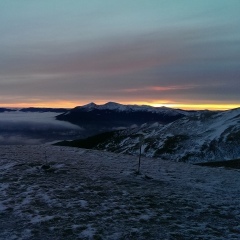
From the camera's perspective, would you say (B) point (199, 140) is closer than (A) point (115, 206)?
No

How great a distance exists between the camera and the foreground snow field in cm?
1043

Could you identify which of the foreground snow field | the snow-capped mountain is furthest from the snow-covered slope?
the foreground snow field

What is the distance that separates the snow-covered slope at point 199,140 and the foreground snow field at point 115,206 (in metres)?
95.8

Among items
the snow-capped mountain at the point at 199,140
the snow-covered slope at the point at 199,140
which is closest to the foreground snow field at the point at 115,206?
the snow-capped mountain at the point at 199,140

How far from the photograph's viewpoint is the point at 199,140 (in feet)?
434

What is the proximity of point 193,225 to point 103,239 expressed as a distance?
3962 millimetres

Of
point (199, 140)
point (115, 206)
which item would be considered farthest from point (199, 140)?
point (115, 206)

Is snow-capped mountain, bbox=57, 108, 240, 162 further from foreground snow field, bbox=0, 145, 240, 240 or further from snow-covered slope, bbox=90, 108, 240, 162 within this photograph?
foreground snow field, bbox=0, 145, 240, 240

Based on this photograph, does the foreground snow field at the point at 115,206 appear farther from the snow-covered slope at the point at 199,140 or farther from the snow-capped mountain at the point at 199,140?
the snow-covered slope at the point at 199,140

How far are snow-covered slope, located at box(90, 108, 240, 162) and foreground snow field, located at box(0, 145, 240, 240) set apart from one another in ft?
314

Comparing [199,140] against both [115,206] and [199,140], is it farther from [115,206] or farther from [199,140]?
[115,206]

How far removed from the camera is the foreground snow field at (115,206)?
34.2 feet

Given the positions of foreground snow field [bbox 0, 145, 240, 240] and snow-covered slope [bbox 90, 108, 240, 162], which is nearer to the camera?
foreground snow field [bbox 0, 145, 240, 240]

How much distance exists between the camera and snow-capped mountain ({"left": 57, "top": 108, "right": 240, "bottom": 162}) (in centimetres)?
11431
